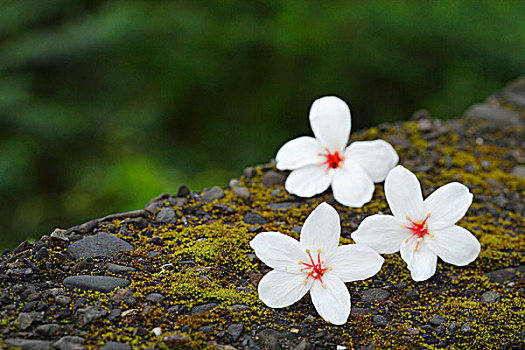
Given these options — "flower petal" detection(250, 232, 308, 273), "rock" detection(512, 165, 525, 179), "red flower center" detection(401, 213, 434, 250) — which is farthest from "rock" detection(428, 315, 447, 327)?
"rock" detection(512, 165, 525, 179)

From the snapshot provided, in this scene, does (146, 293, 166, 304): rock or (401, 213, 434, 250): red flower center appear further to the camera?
(401, 213, 434, 250): red flower center

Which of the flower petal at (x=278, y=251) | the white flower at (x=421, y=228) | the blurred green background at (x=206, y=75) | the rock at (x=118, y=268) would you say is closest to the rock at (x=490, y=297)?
the white flower at (x=421, y=228)

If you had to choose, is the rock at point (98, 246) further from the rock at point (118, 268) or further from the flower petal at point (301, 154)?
the flower petal at point (301, 154)

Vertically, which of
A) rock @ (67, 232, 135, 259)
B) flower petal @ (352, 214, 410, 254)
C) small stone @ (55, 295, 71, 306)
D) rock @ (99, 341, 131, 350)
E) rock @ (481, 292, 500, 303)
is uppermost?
rock @ (67, 232, 135, 259)

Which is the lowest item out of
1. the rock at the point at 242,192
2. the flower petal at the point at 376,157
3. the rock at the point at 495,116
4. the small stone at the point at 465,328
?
the small stone at the point at 465,328

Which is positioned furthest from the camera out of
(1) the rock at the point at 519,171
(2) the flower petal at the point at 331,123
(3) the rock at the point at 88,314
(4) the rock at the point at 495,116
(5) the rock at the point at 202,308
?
(4) the rock at the point at 495,116

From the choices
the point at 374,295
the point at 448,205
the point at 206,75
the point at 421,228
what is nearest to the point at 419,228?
the point at 421,228

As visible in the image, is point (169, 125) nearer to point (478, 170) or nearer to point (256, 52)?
point (256, 52)

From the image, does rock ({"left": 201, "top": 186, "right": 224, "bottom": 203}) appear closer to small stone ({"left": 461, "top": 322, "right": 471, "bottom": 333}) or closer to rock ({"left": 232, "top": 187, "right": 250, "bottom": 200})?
rock ({"left": 232, "top": 187, "right": 250, "bottom": 200})
